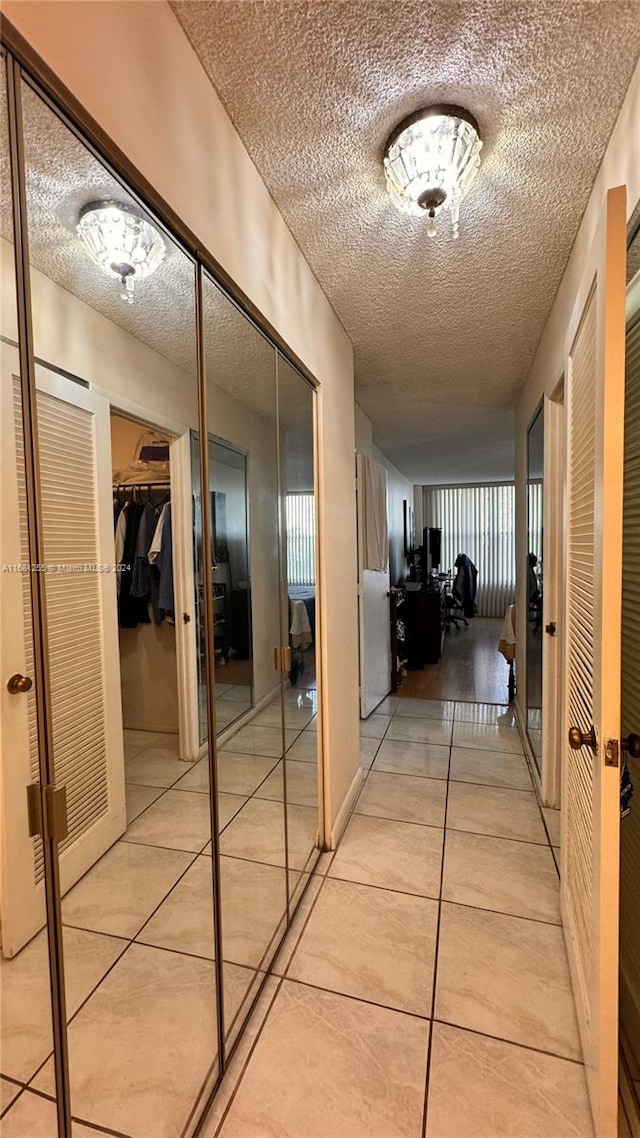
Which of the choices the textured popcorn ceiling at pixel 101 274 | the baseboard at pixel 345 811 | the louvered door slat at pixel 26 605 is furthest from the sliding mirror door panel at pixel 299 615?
the louvered door slat at pixel 26 605

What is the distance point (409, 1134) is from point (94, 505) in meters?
1.62

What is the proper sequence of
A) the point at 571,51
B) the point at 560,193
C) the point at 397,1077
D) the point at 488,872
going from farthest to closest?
the point at 488,872, the point at 560,193, the point at 397,1077, the point at 571,51

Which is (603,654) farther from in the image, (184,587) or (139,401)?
(139,401)

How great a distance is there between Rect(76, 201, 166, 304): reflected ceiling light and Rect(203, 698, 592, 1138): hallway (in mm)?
1981

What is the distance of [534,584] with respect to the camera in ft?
9.92

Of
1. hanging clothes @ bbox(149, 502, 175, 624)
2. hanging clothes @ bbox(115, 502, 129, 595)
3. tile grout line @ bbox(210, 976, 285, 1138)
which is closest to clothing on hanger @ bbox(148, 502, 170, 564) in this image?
hanging clothes @ bbox(149, 502, 175, 624)

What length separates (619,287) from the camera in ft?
3.03

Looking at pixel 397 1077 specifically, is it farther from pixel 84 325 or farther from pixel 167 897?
pixel 84 325

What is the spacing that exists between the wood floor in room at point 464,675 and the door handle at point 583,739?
3.09 metres

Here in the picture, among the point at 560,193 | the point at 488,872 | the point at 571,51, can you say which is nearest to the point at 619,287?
the point at 571,51

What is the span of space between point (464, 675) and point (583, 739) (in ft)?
13.0

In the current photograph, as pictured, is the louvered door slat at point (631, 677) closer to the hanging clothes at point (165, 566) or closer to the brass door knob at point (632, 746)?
the brass door knob at point (632, 746)

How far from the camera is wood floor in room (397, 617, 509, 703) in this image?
14.0 ft

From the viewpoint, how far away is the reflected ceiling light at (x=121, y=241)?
859 millimetres
